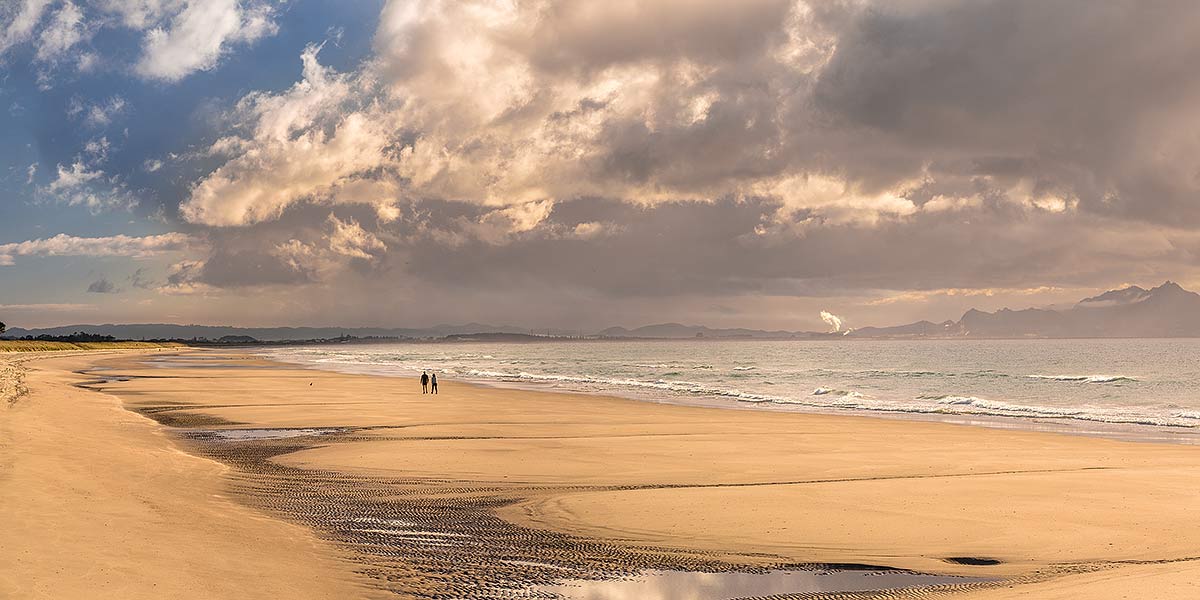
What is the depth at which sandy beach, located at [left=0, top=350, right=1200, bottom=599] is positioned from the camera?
10.3 m

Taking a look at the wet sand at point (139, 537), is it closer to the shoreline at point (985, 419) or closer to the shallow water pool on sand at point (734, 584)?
the shallow water pool on sand at point (734, 584)

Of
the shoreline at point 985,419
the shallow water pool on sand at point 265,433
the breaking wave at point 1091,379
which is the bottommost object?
the breaking wave at point 1091,379

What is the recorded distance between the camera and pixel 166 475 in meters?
17.7

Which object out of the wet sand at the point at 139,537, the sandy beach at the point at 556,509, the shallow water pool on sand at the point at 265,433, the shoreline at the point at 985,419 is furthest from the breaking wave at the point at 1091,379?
the wet sand at the point at 139,537

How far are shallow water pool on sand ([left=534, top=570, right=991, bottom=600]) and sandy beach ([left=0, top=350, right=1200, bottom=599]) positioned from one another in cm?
37

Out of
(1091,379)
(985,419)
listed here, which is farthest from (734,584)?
(1091,379)

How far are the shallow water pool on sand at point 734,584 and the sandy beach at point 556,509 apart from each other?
370 mm

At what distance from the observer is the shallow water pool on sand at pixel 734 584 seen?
32.9ft

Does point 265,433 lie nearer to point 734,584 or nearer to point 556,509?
point 556,509

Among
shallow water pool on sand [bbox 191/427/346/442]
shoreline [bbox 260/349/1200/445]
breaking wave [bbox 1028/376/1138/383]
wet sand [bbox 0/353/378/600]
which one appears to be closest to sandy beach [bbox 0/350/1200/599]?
wet sand [bbox 0/353/378/600]

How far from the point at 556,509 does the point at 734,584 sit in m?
5.38

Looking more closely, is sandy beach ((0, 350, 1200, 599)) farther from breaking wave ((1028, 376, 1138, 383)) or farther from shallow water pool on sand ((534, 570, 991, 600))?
breaking wave ((1028, 376, 1138, 383))

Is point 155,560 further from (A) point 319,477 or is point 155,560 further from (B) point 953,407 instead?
(B) point 953,407

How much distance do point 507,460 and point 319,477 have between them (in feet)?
16.2
